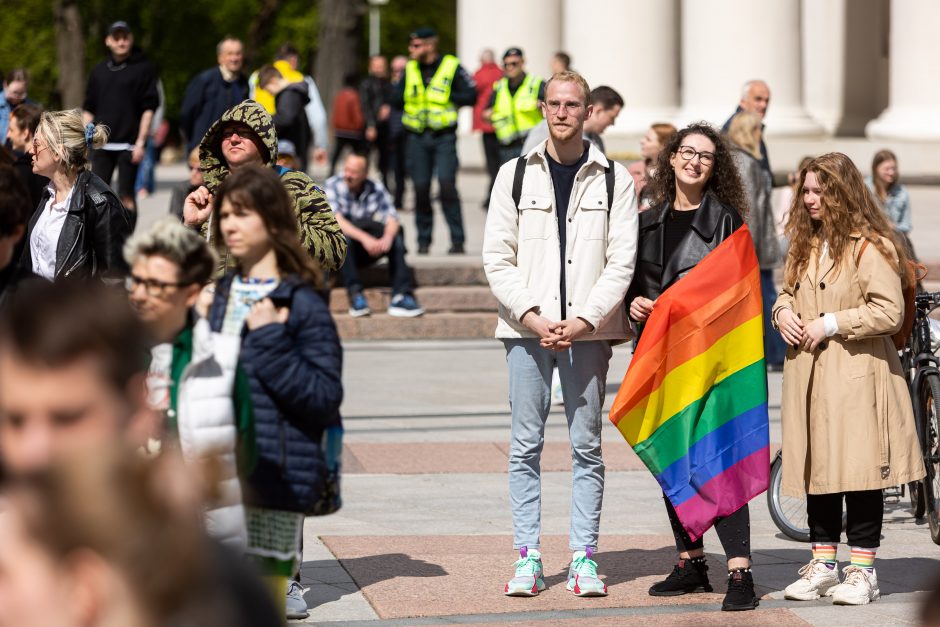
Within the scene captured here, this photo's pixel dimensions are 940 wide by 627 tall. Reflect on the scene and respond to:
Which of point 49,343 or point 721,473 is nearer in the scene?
point 49,343

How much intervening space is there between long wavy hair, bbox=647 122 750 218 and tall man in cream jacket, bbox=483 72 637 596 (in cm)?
16

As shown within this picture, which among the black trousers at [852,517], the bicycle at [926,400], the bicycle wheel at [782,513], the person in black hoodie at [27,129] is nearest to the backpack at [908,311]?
the black trousers at [852,517]

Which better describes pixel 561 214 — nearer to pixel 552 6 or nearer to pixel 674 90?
pixel 674 90

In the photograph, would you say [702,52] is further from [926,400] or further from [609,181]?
[609,181]

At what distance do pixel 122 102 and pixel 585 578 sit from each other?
9560 mm

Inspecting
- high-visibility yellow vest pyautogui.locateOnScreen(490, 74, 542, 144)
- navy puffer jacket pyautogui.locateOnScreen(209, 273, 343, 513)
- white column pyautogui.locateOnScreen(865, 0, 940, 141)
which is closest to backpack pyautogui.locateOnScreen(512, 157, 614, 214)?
navy puffer jacket pyautogui.locateOnScreen(209, 273, 343, 513)

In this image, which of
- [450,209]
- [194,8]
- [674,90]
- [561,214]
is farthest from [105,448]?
[194,8]

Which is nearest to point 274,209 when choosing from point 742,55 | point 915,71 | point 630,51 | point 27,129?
point 27,129

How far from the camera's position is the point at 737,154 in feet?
36.4

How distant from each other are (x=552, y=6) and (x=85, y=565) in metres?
26.6

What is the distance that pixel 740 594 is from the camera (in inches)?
242

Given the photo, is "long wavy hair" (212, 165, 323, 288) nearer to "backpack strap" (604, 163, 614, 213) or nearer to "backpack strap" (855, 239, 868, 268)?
"backpack strap" (604, 163, 614, 213)

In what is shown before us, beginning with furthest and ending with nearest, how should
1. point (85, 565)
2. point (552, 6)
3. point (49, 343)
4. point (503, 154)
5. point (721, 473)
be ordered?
point (552, 6)
point (503, 154)
point (721, 473)
point (49, 343)
point (85, 565)

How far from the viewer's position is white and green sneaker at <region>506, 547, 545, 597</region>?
20.5ft
